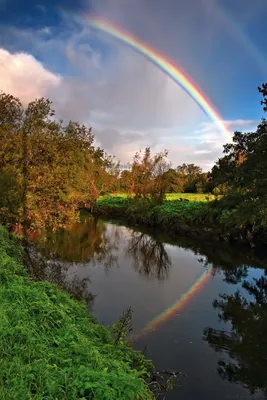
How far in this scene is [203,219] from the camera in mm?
27391

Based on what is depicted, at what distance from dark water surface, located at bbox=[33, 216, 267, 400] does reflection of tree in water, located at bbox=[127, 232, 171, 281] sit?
0.18ft

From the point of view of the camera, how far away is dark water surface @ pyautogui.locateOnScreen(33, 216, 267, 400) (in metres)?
7.41

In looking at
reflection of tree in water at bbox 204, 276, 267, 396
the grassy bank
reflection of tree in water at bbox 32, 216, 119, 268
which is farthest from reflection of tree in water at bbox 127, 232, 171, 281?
the grassy bank

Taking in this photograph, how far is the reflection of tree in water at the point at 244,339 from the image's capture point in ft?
23.9

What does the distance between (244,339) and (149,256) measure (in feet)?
36.5

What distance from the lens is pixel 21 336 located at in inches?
186

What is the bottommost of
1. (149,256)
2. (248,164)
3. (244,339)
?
(244,339)

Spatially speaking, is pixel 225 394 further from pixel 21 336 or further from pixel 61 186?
pixel 61 186

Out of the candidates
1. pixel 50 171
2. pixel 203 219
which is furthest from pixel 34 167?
pixel 203 219

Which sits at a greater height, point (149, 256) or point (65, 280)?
point (149, 256)

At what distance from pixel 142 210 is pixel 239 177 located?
2121 cm

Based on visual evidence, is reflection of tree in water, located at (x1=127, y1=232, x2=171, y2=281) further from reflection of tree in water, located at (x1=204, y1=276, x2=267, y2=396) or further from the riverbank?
reflection of tree in water, located at (x1=204, y1=276, x2=267, y2=396)

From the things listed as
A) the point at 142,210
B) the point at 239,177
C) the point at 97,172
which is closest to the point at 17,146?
the point at 239,177

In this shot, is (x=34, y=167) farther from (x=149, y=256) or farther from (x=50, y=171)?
(x=149, y=256)
